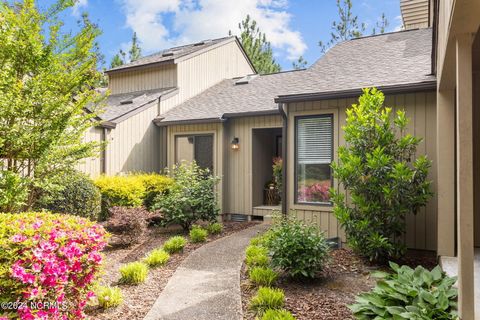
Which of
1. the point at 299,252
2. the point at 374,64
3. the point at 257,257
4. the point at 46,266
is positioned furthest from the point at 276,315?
the point at 374,64

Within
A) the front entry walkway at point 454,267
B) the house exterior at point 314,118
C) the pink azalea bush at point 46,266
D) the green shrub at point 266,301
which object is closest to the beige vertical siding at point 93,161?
the house exterior at point 314,118

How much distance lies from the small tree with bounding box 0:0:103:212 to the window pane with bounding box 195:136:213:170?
4.78 meters

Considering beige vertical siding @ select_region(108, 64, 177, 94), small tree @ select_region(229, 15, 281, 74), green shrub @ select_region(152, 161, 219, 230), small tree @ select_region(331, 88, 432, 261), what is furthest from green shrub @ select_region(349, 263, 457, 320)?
small tree @ select_region(229, 15, 281, 74)

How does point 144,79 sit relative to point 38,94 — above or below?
above

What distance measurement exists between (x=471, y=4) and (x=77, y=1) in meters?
5.71

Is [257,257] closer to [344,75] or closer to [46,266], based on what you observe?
[46,266]

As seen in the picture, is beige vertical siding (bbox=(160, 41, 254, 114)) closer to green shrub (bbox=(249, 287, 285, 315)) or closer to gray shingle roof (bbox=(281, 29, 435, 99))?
gray shingle roof (bbox=(281, 29, 435, 99))

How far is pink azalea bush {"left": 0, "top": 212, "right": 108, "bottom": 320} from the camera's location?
119 inches

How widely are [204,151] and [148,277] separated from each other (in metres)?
5.62

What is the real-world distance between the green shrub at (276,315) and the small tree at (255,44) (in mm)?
19279

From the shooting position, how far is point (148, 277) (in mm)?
5172

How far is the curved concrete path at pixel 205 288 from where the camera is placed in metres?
3.91

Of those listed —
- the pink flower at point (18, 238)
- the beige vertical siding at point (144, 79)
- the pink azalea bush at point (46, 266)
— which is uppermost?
the beige vertical siding at point (144, 79)

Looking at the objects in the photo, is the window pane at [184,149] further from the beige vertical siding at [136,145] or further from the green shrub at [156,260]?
the green shrub at [156,260]
